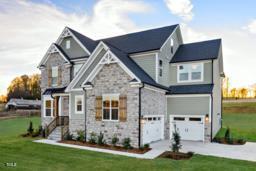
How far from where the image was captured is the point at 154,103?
1441 centimetres

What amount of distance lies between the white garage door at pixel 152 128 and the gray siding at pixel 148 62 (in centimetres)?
322

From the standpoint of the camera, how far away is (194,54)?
17.4 metres

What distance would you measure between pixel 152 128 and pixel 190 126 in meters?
3.18

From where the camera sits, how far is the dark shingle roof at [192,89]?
49.1 ft

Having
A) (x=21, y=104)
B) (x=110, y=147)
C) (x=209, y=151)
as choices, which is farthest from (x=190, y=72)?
(x=21, y=104)

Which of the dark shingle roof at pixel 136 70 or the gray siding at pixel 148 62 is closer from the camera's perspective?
the dark shingle roof at pixel 136 70

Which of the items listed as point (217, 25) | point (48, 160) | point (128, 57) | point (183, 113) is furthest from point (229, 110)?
point (48, 160)

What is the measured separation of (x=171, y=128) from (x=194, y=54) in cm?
652

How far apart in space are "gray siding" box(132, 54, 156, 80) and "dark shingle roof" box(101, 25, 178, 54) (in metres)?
0.56

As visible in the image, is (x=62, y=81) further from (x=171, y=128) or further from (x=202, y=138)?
(x=202, y=138)

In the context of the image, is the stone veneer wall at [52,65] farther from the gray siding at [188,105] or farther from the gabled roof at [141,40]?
the gray siding at [188,105]

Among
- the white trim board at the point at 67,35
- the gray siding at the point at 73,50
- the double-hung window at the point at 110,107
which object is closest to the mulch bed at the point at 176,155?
the double-hung window at the point at 110,107

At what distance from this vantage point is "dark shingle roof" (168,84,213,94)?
49.1 feet

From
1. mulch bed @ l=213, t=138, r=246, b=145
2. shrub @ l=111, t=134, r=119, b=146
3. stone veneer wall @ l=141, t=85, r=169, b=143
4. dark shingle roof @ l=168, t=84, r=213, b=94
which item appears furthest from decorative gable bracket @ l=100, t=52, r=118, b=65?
mulch bed @ l=213, t=138, r=246, b=145
